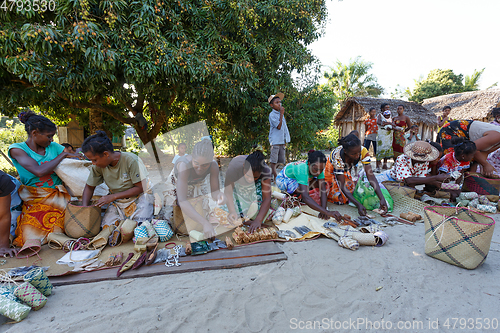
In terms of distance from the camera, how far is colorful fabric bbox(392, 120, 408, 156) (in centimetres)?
582

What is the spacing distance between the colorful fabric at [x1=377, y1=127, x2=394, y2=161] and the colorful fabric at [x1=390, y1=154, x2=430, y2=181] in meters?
2.75

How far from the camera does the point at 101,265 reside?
2186 mm

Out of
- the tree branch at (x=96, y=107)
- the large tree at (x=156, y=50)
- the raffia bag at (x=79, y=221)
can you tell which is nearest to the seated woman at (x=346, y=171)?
the large tree at (x=156, y=50)

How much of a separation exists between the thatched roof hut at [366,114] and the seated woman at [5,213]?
11578mm

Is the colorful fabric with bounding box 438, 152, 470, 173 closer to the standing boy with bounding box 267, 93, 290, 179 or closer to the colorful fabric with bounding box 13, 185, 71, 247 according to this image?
the standing boy with bounding box 267, 93, 290, 179

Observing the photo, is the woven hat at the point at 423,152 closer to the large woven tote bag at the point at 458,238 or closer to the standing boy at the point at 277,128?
the large woven tote bag at the point at 458,238

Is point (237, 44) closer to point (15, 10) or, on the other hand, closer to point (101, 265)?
point (15, 10)

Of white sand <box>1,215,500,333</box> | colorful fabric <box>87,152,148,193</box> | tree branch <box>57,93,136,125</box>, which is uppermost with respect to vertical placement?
tree branch <box>57,93,136,125</box>

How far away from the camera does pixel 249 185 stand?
312cm

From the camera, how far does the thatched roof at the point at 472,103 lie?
432 inches

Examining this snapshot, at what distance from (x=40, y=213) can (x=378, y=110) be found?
466 inches

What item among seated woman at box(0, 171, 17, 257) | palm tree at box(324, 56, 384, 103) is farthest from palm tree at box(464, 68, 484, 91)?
seated woman at box(0, 171, 17, 257)

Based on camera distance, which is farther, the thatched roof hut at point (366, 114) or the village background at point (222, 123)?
the thatched roof hut at point (366, 114)

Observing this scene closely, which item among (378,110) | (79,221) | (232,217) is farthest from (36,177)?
(378,110)
